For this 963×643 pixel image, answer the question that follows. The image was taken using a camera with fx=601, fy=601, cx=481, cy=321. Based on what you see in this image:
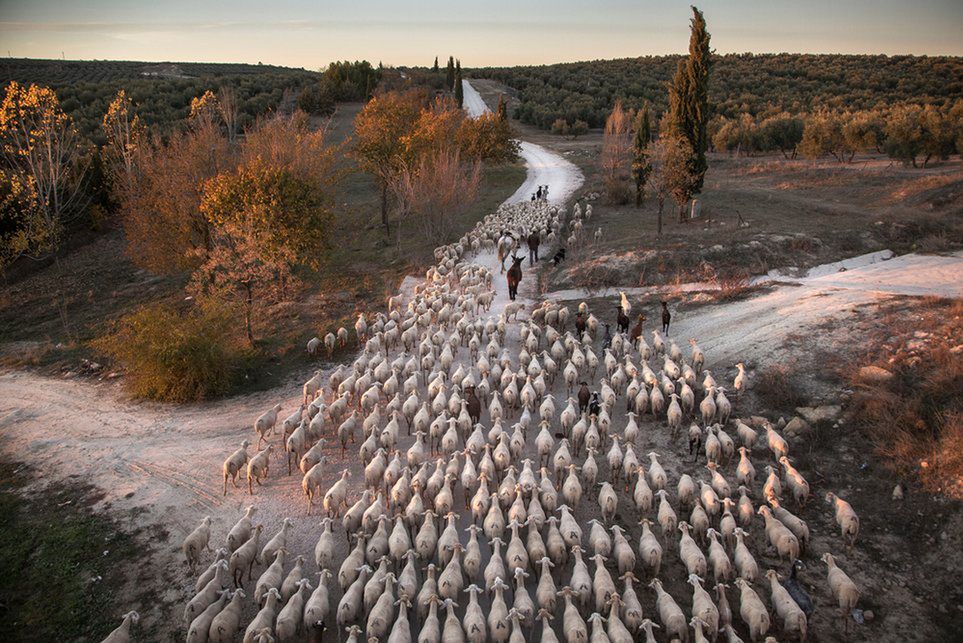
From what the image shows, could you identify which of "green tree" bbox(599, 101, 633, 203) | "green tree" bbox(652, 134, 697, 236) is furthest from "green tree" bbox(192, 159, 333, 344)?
"green tree" bbox(599, 101, 633, 203)

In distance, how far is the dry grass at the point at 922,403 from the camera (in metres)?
11.6

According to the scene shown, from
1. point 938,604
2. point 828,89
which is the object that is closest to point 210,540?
point 938,604

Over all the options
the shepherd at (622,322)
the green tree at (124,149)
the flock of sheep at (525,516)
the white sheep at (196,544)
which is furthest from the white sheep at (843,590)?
the green tree at (124,149)

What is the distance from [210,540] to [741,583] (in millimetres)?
9223

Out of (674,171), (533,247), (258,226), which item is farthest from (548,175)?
(258,226)

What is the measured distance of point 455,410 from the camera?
47.0 feet

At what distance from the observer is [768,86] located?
77188 millimetres

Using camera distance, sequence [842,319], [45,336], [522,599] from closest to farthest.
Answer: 1. [522,599]
2. [842,319]
3. [45,336]

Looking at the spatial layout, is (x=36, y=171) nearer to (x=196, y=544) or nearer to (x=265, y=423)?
(x=265, y=423)

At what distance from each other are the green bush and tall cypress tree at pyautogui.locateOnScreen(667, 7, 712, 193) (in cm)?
2447

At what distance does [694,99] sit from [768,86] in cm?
5535

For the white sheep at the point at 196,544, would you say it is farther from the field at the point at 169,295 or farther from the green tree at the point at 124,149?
the green tree at the point at 124,149

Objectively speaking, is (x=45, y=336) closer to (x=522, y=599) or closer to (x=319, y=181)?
(x=319, y=181)

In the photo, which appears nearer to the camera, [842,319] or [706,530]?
[706,530]
